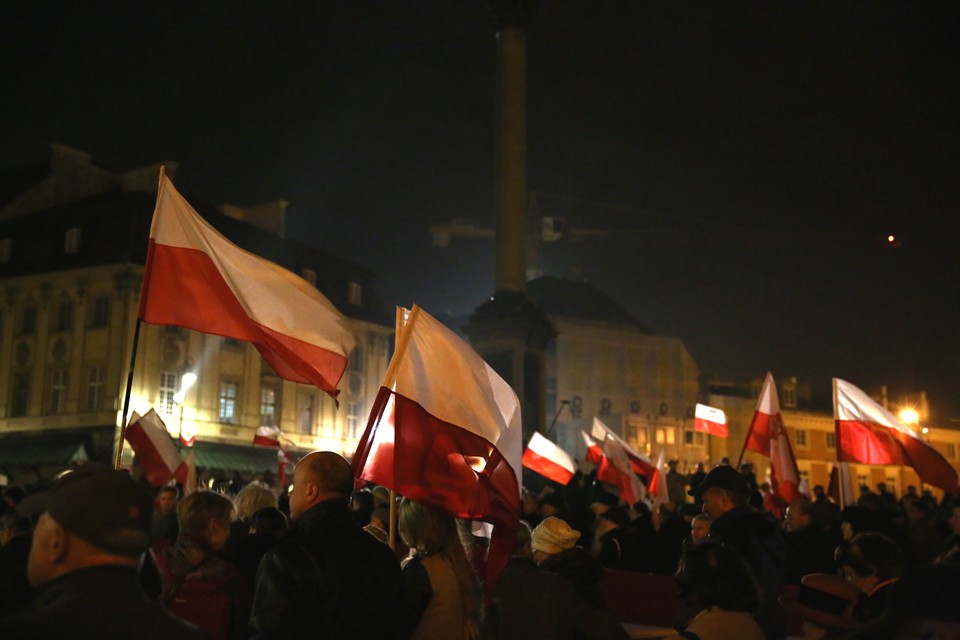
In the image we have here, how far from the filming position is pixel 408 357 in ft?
21.6

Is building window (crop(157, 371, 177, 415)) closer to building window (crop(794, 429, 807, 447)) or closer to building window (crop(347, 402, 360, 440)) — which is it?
building window (crop(347, 402, 360, 440))

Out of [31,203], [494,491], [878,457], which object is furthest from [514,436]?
[31,203]

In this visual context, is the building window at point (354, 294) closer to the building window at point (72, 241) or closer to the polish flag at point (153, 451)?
the building window at point (72, 241)

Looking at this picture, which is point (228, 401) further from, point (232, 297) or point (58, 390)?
point (232, 297)

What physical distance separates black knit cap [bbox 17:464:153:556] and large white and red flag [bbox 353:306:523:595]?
3.16 m

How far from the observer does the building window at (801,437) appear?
269 ft

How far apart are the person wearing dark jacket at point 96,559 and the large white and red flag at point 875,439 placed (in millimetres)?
11052

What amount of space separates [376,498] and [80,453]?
117 feet

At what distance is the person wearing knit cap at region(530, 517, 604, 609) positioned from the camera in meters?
5.96

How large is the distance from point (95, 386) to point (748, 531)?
44.5 meters

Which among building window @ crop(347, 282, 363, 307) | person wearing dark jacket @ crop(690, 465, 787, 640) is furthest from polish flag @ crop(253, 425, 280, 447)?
building window @ crop(347, 282, 363, 307)

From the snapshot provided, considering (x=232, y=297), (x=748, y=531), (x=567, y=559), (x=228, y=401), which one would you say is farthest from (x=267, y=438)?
(x=228, y=401)

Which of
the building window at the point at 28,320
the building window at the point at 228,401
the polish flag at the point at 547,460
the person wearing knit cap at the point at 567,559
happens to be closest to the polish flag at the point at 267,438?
the polish flag at the point at 547,460

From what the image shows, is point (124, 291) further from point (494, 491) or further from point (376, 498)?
point (494, 491)
